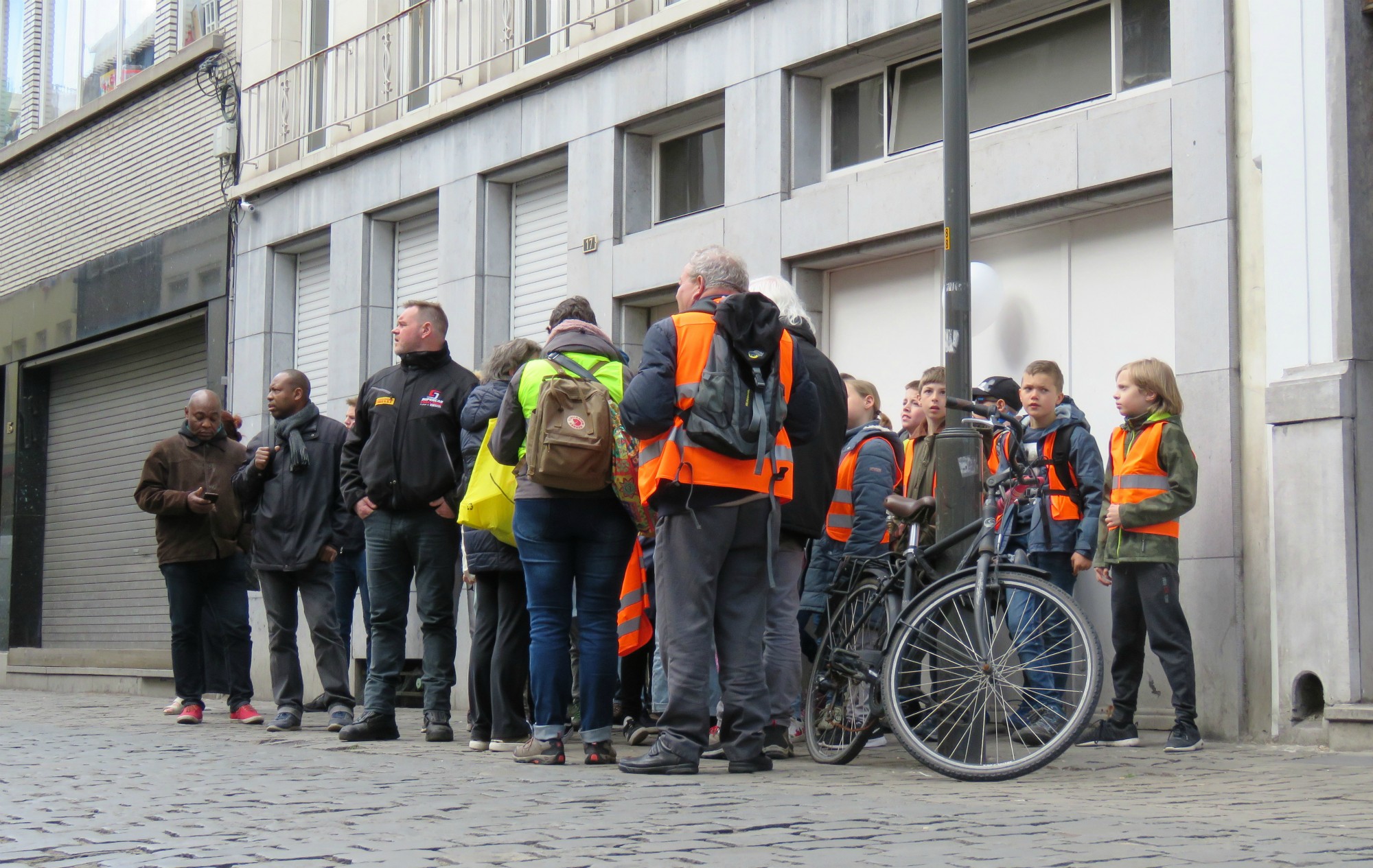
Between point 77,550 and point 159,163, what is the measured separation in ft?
16.8

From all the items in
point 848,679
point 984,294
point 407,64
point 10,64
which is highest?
point 10,64

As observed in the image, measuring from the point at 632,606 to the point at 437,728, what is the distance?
1.59 metres

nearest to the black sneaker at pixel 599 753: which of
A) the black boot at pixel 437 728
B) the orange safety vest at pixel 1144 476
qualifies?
the black boot at pixel 437 728

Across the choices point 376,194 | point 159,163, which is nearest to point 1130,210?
point 376,194

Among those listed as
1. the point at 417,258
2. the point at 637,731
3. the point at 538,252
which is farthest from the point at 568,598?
the point at 417,258

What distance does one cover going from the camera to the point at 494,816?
5.29 m

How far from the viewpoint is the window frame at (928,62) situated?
9633mm

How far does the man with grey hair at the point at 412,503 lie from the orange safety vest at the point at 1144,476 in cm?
315

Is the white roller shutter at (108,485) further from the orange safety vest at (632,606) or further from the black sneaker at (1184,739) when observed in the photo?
the black sneaker at (1184,739)

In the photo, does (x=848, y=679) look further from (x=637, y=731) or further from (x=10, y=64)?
(x=10, y=64)

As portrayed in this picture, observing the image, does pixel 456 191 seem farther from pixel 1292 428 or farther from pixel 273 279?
pixel 1292 428

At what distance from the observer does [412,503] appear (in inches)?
329

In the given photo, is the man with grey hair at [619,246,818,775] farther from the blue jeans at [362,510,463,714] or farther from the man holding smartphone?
the man holding smartphone

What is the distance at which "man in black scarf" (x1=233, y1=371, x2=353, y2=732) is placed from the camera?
9453 millimetres
